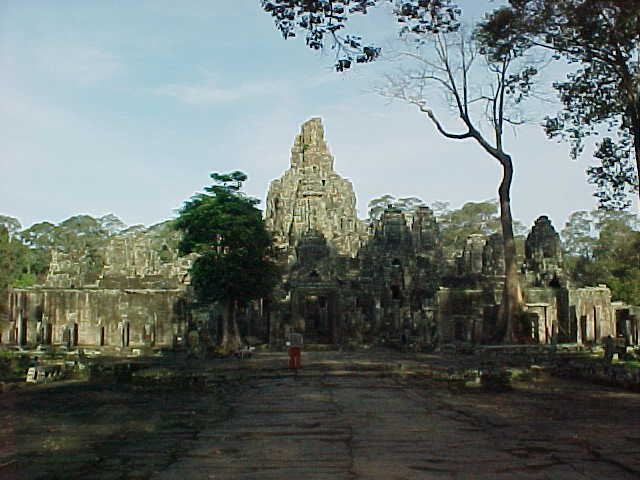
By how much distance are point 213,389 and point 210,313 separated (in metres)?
20.7

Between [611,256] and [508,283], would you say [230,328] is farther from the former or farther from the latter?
[611,256]

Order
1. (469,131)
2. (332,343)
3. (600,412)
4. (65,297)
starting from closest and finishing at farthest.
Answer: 1. (600,412)
2. (469,131)
3. (332,343)
4. (65,297)

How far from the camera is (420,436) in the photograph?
936cm

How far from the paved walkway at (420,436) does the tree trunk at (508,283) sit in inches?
428

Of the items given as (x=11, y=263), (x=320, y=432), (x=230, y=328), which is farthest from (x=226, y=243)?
Answer: (x=11, y=263)

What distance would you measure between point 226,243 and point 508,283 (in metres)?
11.1

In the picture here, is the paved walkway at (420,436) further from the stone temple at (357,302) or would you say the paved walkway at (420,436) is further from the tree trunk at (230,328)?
the stone temple at (357,302)

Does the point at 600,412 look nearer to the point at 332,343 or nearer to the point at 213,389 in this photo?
the point at 213,389

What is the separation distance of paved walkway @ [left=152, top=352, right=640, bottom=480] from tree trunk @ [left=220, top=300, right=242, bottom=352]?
14945mm

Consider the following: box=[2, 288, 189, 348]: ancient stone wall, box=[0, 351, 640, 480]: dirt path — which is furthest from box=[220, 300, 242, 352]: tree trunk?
box=[0, 351, 640, 480]: dirt path

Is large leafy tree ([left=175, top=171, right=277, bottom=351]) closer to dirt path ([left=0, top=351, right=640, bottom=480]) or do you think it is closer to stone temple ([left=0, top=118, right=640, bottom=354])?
stone temple ([left=0, top=118, right=640, bottom=354])

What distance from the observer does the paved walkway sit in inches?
288

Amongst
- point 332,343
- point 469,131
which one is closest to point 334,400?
point 469,131

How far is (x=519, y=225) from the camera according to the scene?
87750mm
